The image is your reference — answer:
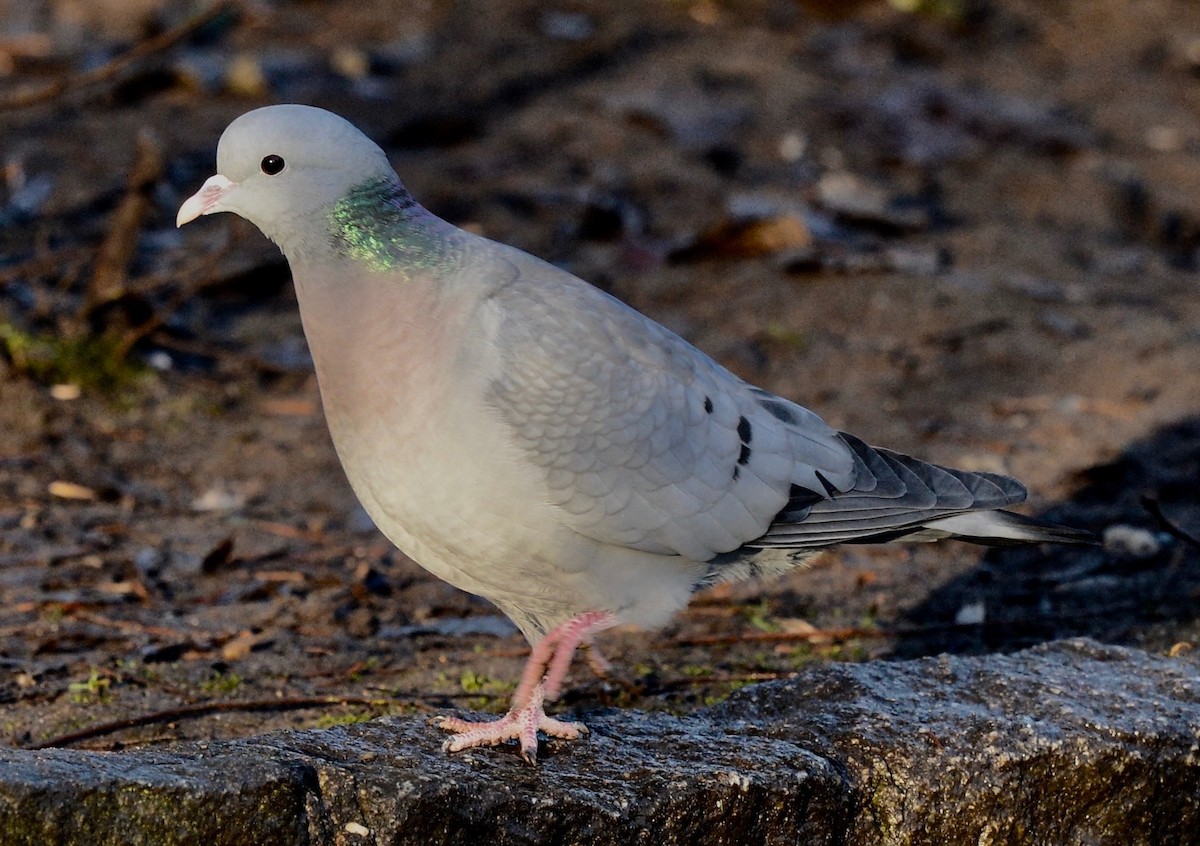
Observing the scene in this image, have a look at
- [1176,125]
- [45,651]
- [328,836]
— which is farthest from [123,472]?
[1176,125]

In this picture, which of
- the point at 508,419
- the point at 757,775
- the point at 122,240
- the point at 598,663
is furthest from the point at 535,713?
the point at 122,240

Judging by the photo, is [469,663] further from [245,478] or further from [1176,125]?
[1176,125]

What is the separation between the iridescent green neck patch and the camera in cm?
331

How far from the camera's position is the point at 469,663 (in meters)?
4.31

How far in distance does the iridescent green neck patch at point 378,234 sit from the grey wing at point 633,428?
20cm

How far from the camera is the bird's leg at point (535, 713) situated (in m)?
3.17

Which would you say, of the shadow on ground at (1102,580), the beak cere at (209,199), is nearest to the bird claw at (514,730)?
the beak cere at (209,199)

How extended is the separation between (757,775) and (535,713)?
52 cm

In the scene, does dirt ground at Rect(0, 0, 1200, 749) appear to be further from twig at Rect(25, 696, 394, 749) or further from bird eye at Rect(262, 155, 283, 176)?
bird eye at Rect(262, 155, 283, 176)

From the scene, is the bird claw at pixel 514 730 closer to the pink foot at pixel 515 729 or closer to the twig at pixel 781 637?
the pink foot at pixel 515 729

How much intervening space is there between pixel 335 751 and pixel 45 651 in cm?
161

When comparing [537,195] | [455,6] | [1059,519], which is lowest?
[1059,519]

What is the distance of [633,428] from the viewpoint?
3.47 m

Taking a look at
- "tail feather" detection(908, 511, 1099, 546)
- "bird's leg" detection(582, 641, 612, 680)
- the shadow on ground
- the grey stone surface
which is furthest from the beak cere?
the shadow on ground
